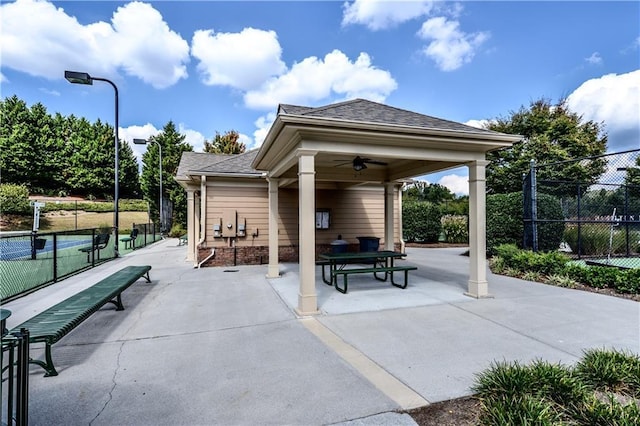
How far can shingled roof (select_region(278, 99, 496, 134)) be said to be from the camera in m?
5.14

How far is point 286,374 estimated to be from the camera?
2996 mm

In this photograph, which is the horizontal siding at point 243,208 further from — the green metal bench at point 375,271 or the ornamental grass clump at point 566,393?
the ornamental grass clump at point 566,393

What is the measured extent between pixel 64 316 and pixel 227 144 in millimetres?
27455

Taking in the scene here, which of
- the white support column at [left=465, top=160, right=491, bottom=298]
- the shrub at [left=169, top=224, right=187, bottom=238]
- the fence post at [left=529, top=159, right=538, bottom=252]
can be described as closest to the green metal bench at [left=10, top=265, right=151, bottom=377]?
the white support column at [left=465, top=160, right=491, bottom=298]

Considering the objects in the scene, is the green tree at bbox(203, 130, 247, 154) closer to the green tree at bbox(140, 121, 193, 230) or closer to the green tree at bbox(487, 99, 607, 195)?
the green tree at bbox(140, 121, 193, 230)

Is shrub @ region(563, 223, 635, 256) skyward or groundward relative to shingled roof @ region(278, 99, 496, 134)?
groundward

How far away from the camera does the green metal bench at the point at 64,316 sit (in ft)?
9.40

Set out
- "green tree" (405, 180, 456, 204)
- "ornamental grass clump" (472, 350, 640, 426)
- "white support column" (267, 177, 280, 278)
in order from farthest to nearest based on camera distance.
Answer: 1. "green tree" (405, 180, 456, 204)
2. "white support column" (267, 177, 280, 278)
3. "ornamental grass clump" (472, 350, 640, 426)

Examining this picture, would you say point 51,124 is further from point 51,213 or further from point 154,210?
point 154,210

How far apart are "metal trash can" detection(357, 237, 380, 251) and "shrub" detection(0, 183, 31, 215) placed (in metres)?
25.3

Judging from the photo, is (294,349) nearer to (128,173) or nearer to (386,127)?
(386,127)

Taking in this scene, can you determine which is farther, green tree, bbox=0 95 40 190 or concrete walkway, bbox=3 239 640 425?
green tree, bbox=0 95 40 190

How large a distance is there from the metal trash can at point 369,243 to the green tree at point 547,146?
1153 centimetres

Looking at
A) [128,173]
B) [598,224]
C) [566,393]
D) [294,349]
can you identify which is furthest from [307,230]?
[128,173]
